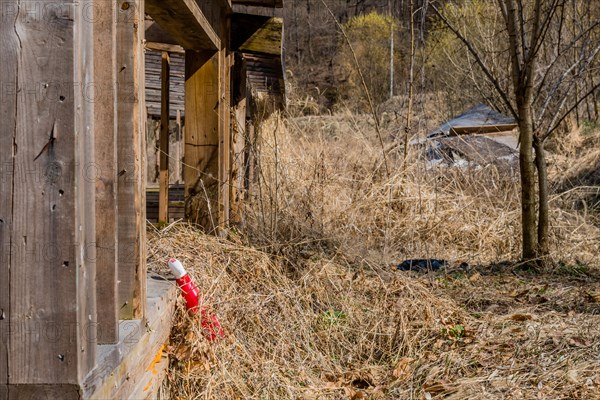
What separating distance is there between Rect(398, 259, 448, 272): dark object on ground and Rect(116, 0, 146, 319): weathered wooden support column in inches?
145

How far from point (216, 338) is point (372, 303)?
4.86 feet

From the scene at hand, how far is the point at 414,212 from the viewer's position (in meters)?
7.44

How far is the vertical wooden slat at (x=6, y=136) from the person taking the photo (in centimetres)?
186

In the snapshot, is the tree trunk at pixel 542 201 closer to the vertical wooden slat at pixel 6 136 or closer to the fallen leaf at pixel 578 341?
the fallen leaf at pixel 578 341

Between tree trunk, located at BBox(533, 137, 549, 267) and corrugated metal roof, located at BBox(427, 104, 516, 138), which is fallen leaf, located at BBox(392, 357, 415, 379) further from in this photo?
corrugated metal roof, located at BBox(427, 104, 516, 138)

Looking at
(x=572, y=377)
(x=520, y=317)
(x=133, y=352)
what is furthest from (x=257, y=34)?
(x=133, y=352)

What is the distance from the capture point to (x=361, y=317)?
468 centimetres

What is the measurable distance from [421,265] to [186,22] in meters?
3.15

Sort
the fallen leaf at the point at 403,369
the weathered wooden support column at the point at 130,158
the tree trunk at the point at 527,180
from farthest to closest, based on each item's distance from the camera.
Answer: the tree trunk at the point at 527,180, the fallen leaf at the point at 403,369, the weathered wooden support column at the point at 130,158

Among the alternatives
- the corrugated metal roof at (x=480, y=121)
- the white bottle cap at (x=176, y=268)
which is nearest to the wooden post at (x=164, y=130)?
the white bottle cap at (x=176, y=268)

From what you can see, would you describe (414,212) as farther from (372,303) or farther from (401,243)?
(372,303)

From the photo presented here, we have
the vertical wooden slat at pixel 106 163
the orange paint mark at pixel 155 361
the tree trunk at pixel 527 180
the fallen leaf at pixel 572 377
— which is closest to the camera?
the vertical wooden slat at pixel 106 163

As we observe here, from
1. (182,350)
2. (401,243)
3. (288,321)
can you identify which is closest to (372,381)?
(288,321)

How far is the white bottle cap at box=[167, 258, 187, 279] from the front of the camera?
11.5 ft
